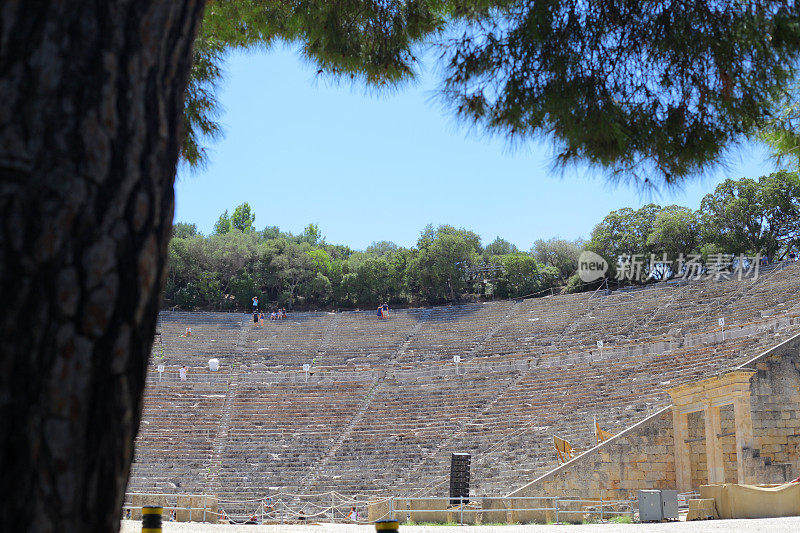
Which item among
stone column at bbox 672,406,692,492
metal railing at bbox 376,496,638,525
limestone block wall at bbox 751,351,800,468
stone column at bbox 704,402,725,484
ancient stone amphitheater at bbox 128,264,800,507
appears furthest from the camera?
ancient stone amphitheater at bbox 128,264,800,507

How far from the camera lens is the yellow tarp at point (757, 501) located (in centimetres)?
1119

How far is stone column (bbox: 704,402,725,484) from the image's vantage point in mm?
14695

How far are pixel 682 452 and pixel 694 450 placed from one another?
49 centimetres

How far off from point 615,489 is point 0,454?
1706cm

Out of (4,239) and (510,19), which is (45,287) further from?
(510,19)

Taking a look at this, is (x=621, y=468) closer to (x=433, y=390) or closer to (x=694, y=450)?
(x=694, y=450)

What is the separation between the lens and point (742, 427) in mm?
14625

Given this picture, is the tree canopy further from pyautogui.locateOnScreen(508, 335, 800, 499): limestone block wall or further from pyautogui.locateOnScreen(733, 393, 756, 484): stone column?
pyautogui.locateOnScreen(733, 393, 756, 484): stone column

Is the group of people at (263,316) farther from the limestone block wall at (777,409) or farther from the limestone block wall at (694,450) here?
the limestone block wall at (777,409)

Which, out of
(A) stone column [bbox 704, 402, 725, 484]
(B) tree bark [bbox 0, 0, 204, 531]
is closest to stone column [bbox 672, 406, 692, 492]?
(A) stone column [bbox 704, 402, 725, 484]

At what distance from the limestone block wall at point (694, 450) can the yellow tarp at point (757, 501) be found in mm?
3145

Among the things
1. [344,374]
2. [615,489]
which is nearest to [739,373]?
[615,489]

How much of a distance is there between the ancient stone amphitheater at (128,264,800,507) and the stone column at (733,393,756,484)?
351cm

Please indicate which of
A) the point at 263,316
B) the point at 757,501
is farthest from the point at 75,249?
the point at 263,316
